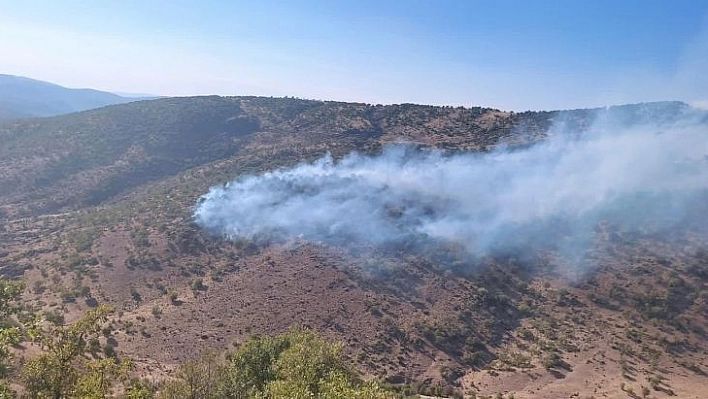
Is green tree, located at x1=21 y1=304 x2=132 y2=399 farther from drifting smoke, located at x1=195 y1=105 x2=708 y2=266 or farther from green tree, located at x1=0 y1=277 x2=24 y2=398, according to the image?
drifting smoke, located at x1=195 y1=105 x2=708 y2=266

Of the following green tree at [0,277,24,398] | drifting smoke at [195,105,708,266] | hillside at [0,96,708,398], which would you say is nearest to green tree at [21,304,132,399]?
green tree at [0,277,24,398]

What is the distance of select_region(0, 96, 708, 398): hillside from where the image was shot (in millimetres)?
39625

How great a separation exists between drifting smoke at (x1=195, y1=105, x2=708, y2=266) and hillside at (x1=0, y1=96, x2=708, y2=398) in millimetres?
2267

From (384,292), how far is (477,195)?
86.7 ft

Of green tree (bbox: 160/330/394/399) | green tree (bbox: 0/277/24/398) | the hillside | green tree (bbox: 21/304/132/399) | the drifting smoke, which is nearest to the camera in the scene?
green tree (bbox: 0/277/24/398)

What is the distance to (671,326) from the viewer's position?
45844 millimetres

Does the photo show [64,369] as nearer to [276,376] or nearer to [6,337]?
[6,337]

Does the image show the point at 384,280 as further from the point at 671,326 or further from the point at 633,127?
the point at 633,127

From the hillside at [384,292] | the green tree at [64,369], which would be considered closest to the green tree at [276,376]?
the green tree at [64,369]

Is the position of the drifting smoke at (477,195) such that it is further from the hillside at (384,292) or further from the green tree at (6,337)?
the green tree at (6,337)

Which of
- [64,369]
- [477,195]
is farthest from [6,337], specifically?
[477,195]

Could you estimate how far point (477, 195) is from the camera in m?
68.3

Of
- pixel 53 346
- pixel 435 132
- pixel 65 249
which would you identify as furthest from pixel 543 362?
pixel 435 132

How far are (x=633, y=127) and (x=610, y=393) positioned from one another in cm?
6928
